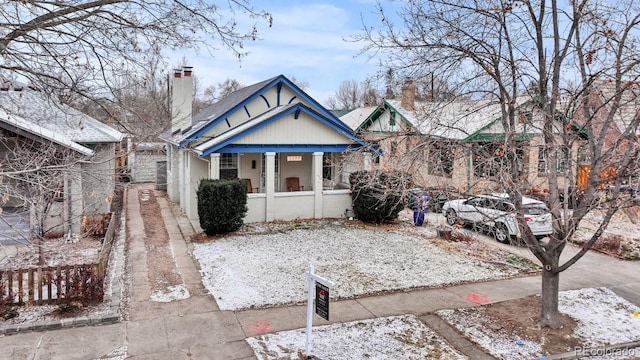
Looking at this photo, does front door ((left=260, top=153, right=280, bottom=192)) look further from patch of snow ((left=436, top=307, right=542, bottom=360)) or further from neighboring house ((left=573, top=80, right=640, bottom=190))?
neighboring house ((left=573, top=80, right=640, bottom=190))

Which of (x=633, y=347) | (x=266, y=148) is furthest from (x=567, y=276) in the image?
(x=266, y=148)

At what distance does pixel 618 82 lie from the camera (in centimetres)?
697

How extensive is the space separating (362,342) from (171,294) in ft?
13.4

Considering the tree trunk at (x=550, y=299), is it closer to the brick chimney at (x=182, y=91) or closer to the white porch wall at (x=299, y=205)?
the white porch wall at (x=299, y=205)

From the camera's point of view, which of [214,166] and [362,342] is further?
[214,166]

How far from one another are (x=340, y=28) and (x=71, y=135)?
10.3 metres

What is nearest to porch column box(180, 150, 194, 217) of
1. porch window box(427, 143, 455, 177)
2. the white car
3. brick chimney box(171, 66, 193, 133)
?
brick chimney box(171, 66, 193, 133)

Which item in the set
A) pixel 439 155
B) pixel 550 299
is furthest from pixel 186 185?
pixel 550 299

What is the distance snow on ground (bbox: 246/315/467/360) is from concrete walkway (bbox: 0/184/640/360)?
0.23 meters

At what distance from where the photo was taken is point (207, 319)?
7789mm

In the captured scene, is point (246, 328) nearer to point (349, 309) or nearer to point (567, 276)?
point (349, 309)

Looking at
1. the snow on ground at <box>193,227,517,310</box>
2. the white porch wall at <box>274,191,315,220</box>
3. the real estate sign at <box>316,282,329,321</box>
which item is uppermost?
the white porch wall at <box>274,191,315,220</box>

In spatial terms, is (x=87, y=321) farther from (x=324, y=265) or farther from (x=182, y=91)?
(x=182, y=91)

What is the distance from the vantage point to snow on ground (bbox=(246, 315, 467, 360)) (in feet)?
21.8
